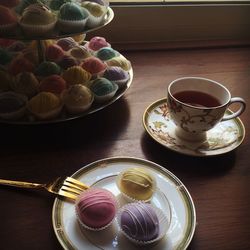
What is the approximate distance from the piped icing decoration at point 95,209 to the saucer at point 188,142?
6.0 inches

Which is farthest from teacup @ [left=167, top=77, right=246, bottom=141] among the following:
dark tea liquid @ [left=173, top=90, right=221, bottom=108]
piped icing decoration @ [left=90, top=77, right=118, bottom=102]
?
piped icing decoration @ [left=90, top=77, right=118, bottom=102]

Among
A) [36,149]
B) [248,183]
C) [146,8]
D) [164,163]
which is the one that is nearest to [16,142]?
[36,149]

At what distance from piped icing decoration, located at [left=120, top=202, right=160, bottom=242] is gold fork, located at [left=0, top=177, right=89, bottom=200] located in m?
0.07

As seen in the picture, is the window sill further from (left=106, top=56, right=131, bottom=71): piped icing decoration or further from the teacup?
the teacup

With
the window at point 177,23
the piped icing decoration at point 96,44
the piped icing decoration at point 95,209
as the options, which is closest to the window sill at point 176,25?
the window at point 177,23

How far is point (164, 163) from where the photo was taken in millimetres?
546

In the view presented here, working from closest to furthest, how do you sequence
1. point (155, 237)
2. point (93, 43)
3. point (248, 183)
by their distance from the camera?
1. point (155, 237)
2. point (248, 183)
3. point (93, 43)

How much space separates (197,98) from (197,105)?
0.05 feet

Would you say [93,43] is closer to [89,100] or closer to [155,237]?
[89,100]

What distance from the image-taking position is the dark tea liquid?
57cm

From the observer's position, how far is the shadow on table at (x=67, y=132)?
0.57 metres

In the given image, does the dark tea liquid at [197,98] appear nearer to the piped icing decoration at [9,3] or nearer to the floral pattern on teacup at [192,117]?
the floral pattern on teacup at [192,117]

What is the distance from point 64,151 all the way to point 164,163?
0.47 ft

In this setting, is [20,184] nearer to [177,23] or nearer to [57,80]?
[57,80]
